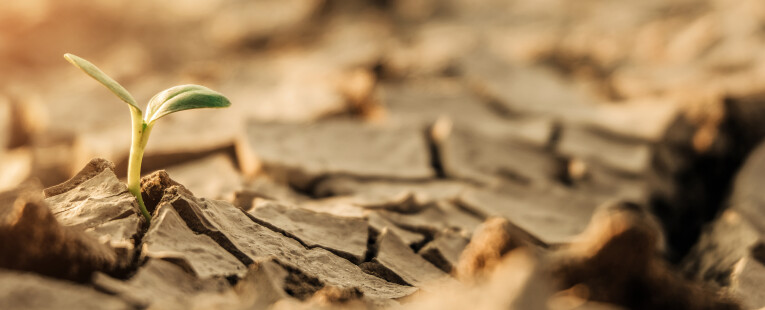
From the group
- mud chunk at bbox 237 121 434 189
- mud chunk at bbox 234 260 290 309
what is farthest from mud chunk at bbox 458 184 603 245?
mud chunk at bbox 234 260 290 309

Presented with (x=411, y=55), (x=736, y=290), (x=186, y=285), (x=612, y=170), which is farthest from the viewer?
(x=411, y=55)

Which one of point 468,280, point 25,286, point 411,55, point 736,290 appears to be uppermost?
point 411,55

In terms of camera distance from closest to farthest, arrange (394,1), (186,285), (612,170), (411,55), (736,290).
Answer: (186,285)
(736,290)
(612,170)
(411,55)
(394,1)

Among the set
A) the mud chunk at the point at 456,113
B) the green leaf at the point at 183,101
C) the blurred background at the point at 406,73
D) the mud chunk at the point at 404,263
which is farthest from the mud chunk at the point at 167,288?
the mud chunk at the point at 456,113

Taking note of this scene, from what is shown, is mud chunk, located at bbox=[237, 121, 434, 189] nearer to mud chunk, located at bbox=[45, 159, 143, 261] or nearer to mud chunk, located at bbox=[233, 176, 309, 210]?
mud chunk, located at bbox=[233, 176, 309, 210]

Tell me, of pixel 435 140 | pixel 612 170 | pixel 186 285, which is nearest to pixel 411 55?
pixel 435 140

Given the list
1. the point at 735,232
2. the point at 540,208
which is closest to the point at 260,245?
the point at 540,208

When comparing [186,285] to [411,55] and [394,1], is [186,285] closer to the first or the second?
[411,55]

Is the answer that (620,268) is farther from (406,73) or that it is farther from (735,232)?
(406,73)
